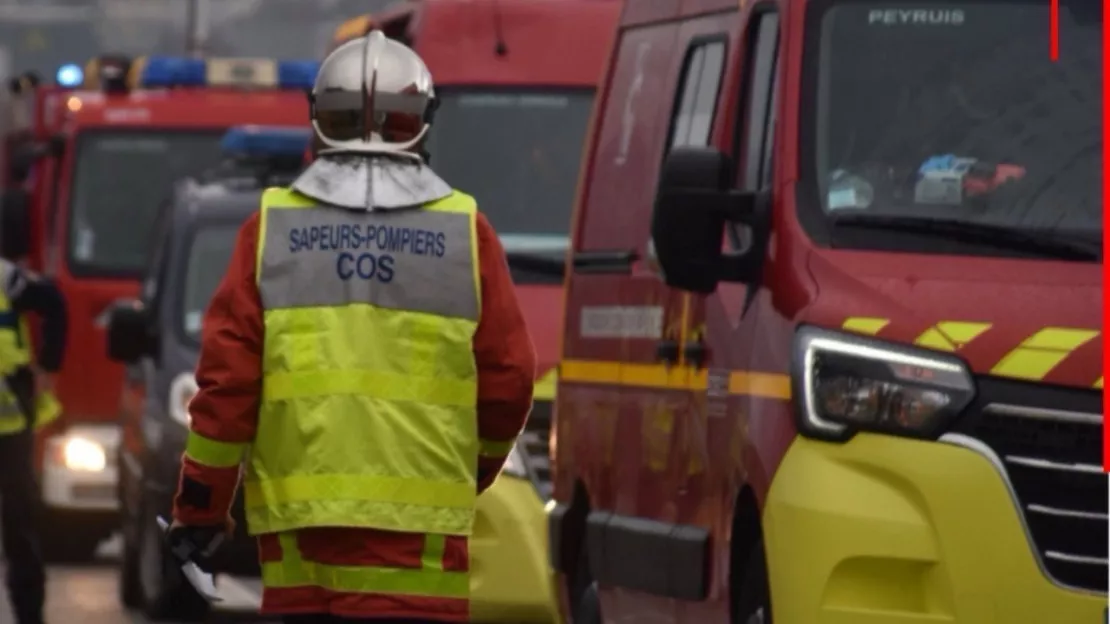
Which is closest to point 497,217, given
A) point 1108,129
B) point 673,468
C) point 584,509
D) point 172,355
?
point 172,355

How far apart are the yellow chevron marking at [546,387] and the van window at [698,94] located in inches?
116

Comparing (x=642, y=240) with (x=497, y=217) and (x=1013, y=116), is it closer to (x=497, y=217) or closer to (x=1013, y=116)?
(x=1013, y=116)

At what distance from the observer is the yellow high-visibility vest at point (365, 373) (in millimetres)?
6613

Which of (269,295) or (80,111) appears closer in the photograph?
(269,295)

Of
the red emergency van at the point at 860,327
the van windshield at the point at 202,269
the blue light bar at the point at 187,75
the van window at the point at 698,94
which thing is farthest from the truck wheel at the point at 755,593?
the blue light bar at the point at 187,75

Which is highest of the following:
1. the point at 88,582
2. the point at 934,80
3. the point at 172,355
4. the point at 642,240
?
the point at 934,80

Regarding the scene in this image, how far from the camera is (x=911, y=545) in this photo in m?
7.68

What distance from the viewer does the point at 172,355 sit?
50.2 feet

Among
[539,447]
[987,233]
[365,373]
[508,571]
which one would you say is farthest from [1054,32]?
[539,447]

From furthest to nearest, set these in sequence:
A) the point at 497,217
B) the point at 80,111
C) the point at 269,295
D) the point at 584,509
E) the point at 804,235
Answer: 1. the point at 80,111
2. the point at 497,217
3. the point at 584,509
4. the point at 804,235
5. the point at 269,295

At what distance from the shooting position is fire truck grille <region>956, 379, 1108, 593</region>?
302 inches

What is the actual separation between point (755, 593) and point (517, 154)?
21.8ft

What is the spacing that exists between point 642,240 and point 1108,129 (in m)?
3.21

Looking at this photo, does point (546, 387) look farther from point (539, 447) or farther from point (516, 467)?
point (516, 467)
